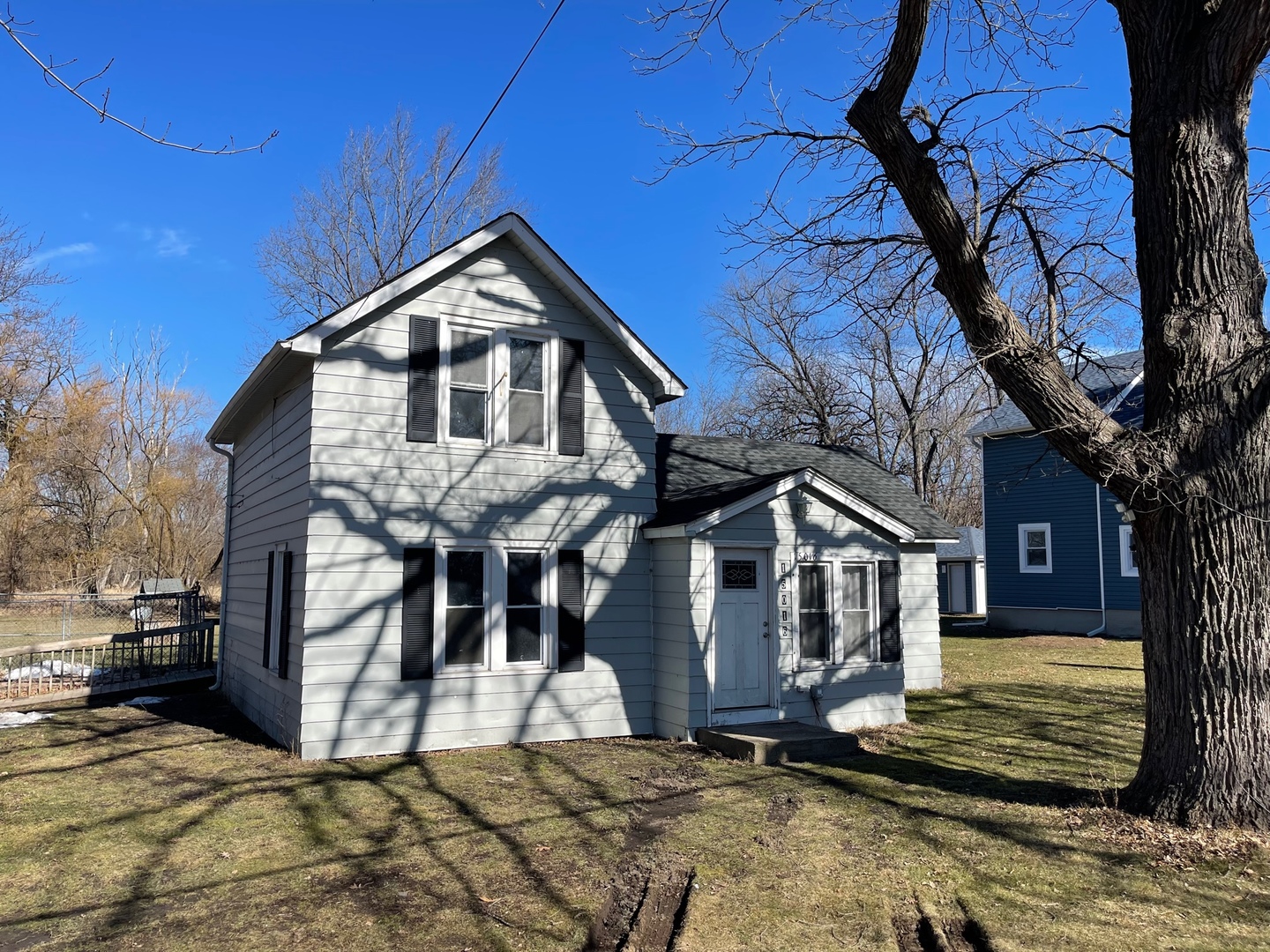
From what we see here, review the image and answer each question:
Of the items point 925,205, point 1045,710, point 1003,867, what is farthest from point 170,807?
point 1045,710

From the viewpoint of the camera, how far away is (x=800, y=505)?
1071 centimetres

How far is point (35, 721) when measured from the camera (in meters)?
10.9

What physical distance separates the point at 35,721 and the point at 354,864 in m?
7.61

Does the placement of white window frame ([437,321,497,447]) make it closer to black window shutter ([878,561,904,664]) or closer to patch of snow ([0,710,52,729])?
black window shutter ([878,561,904,664])

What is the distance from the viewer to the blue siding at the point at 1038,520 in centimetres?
2373

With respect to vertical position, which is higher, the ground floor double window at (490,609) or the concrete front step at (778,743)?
the ground floor double window at (490,609)

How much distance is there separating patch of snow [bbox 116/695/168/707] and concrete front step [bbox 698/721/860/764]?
846cm

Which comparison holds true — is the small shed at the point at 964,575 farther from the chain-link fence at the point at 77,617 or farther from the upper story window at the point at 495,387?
the upper story window at the point at 495,387

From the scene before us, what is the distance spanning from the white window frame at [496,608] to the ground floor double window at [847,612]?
10.4 feet

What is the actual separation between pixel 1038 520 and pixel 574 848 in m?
22.5

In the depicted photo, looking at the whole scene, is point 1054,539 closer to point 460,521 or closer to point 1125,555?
point 1125,555

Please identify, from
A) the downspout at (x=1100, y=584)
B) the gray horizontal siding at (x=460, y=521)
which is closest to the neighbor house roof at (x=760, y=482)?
the gray horizontal siding at (x=460, y=521)

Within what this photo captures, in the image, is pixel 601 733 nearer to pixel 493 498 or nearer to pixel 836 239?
pixel 493 498

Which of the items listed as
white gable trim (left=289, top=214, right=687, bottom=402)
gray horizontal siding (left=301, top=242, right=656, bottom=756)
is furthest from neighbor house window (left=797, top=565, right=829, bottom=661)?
white gable trim (left=289, top=214, right=687, bottom=402)
